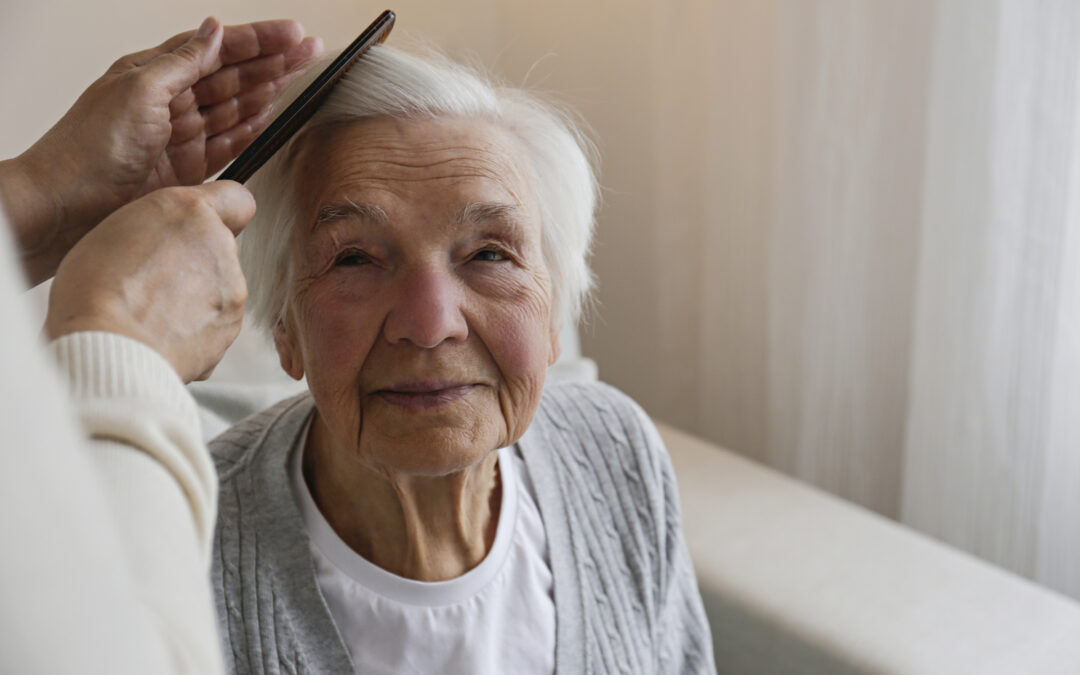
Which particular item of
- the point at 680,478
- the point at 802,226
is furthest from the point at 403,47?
the point at 802,226

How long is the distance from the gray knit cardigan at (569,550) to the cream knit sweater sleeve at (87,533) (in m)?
0.60

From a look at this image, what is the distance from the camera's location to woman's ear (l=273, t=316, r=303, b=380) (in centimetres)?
119

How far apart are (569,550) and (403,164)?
56 centimetres

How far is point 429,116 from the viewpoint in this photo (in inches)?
44.7

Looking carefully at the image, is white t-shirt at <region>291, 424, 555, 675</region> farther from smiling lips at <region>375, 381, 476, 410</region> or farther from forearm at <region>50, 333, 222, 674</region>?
forearm at <region>50, 333, 222, 674</region>

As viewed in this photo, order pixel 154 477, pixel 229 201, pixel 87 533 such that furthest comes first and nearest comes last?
pixel 229 201 → pixel 154 477 → pixel 87 533

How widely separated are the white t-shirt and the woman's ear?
0.34ft

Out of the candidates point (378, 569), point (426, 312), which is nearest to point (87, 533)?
point (426, 312)

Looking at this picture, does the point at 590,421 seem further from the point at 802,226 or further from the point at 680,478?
the point at 802,226

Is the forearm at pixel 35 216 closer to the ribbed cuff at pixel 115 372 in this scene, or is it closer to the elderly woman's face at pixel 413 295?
the elderly woman's face at pixel 413 295

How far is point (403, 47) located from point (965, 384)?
1.38 metres

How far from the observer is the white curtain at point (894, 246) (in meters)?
1.81

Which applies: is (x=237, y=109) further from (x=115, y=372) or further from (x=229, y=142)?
(x=115, y=372)

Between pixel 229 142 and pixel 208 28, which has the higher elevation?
pixel 208 28
